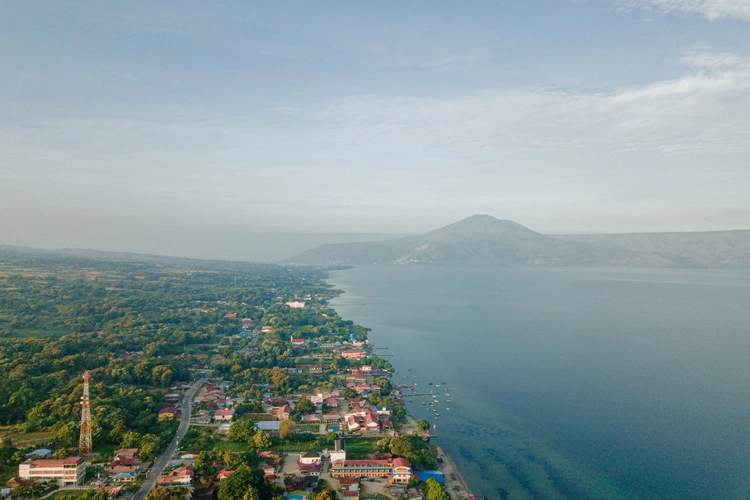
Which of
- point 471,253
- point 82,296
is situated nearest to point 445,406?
point 82,296

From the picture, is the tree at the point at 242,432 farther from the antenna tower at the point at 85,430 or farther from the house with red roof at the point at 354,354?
the house with red roof at the point at 354,354

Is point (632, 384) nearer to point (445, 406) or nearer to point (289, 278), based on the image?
point (445, 406)

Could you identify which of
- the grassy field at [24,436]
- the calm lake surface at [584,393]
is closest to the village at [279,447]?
the grassy field at [24,436]

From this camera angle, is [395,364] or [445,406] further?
[395,364]

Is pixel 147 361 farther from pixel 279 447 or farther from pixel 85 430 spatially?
pixel 279 447

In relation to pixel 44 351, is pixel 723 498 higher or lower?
lower

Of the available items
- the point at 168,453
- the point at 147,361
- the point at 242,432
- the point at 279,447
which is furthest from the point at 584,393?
the point at 147,361
